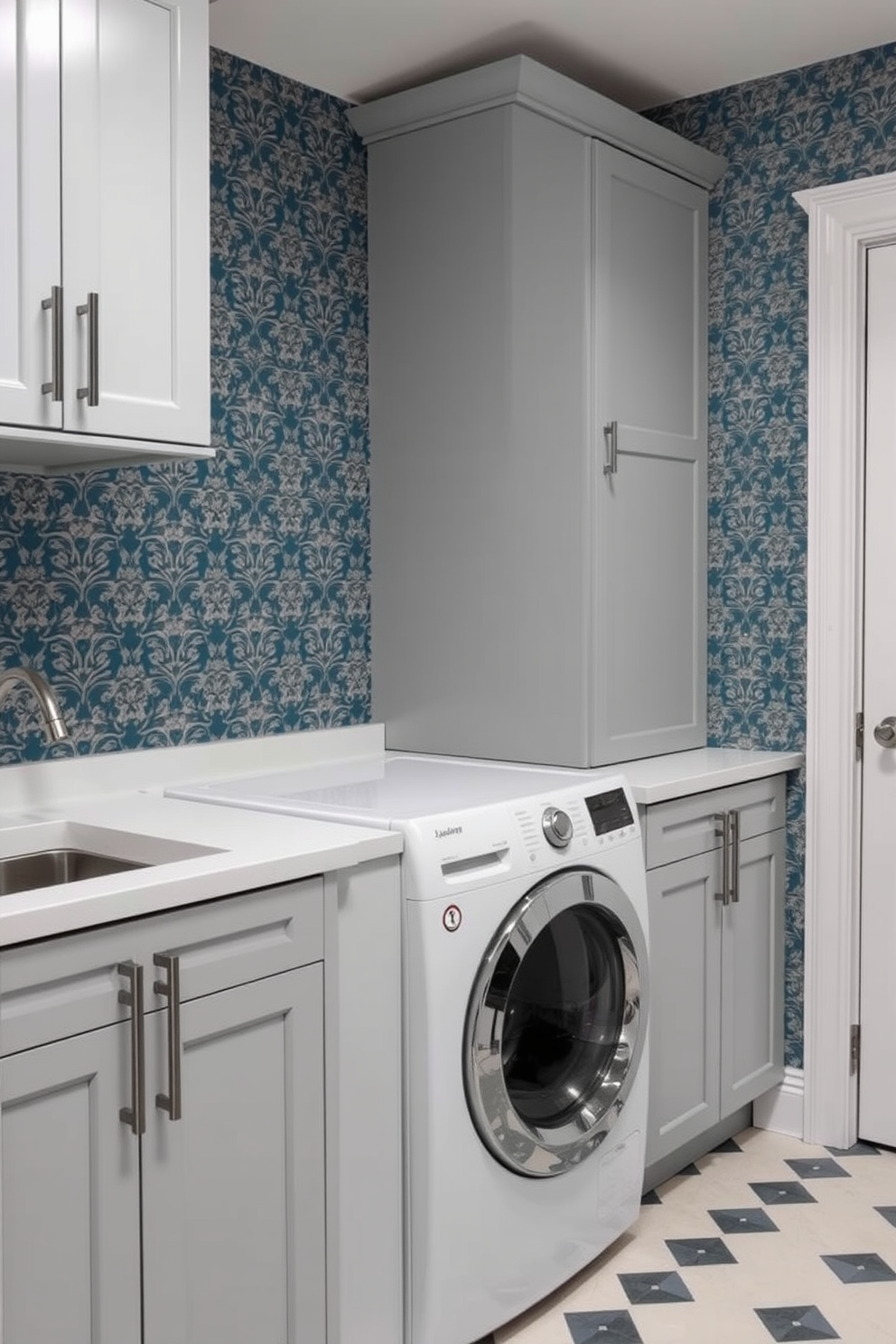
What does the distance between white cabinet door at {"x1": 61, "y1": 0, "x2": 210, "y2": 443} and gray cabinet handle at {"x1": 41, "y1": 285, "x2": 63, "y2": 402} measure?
0.03 metres

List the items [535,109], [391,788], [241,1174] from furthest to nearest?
[535,109]
[391,788]
[241,1174]

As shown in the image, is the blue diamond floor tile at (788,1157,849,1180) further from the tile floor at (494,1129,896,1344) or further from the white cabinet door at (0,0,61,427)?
the white cabinet door at (0,0,61,427)

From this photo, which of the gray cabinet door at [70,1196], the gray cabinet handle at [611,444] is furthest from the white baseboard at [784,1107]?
the gray cabinet door at [70,1196]

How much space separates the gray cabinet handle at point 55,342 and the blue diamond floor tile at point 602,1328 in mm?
1805

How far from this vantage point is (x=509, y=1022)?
89.4 inches

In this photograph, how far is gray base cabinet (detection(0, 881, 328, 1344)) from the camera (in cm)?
155

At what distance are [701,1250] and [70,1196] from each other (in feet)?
4.75

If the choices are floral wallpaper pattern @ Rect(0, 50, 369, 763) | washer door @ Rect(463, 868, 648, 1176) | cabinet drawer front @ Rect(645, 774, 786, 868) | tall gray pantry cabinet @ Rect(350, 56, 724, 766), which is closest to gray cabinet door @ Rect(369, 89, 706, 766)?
tall gray pantry cabinet @ Rect(350, 56, 724, 766)

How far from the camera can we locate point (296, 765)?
294cm

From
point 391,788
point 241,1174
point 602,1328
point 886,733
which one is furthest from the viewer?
point 886,733

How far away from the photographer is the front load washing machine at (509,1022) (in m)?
2.11

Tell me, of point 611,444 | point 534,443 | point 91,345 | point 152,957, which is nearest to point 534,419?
point 534,443

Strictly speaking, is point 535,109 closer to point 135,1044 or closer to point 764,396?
point 764,396

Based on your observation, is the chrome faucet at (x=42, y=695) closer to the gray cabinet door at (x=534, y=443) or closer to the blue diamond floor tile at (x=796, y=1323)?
the gray cabinet door at (x=534, y=443)
